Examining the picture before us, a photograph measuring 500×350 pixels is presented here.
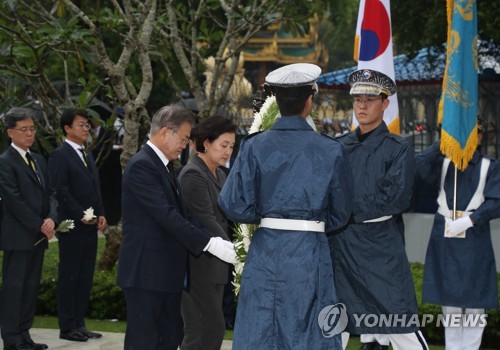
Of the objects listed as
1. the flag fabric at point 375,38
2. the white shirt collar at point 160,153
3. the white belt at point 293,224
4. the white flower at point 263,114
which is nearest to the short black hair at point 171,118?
the white shirt collar at point 160,153

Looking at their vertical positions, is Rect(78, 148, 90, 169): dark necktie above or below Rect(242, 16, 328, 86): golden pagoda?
below

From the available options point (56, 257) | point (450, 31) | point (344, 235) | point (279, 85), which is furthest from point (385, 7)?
point (56, 257)

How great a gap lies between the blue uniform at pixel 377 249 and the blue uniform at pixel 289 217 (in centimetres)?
85

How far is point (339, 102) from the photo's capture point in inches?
475

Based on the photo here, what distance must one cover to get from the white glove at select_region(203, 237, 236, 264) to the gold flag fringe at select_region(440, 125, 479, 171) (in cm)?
243

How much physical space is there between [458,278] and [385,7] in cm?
306

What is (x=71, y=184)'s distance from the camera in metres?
8.42

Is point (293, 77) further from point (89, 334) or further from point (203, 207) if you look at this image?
point (89, 334)

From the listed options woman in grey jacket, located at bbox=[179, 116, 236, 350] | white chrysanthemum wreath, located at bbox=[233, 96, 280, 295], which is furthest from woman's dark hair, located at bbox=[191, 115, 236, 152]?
white chrysanthemum wreath, located at bbox=[233, 96, 280, 295]

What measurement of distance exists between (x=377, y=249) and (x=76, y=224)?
344 centimetres

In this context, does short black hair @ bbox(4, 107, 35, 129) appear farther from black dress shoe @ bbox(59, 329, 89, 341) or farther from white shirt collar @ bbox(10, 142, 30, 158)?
black dress shoe @ bbox(59, 329, 89, 341)

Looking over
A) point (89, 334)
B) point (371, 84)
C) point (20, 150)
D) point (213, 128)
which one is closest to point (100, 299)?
point (89, 334)

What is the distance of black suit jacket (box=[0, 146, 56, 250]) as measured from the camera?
7707 millimetres

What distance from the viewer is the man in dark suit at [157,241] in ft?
18.9
